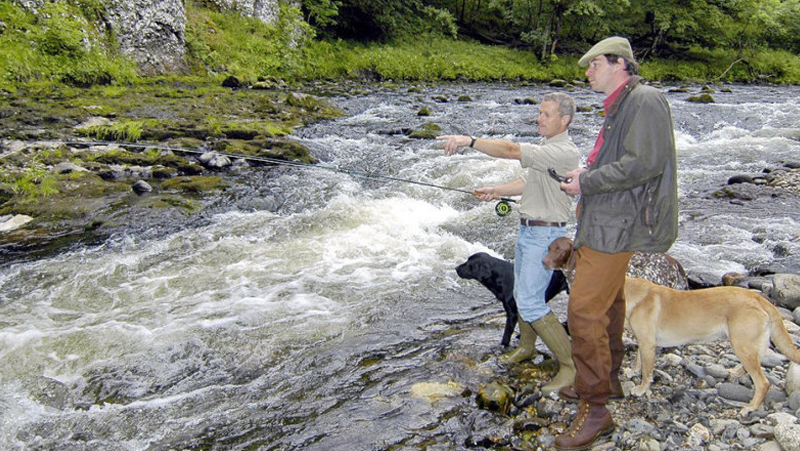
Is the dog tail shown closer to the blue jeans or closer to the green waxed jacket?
the green waxed jacket

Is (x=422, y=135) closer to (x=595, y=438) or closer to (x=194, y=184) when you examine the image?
(x=194, y=184)

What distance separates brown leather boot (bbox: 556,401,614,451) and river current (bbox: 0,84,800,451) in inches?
23.9

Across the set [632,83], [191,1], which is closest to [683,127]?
[632,83]

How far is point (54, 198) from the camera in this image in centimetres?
936

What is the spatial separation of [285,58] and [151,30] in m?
6.19

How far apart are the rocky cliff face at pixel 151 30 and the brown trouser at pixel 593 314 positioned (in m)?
22.0

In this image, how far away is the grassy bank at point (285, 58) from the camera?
1838cm

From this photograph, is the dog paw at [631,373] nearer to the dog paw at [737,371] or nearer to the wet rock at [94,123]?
the dog paw at [737,371]

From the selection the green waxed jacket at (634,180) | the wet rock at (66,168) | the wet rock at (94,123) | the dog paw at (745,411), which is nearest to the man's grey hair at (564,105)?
the green waxed jacket at (634,180)

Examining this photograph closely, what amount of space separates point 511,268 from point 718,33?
39.0 metres

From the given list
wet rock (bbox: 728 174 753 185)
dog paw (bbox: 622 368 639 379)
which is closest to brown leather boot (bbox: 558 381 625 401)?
dog paw (bbox: 622 368 639 379)

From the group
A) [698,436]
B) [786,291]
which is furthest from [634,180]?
[786,291]

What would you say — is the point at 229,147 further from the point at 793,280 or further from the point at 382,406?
the point at 793,280

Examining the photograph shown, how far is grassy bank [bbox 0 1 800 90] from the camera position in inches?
723
